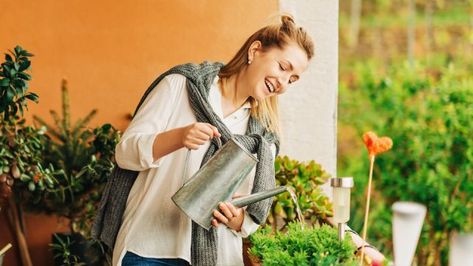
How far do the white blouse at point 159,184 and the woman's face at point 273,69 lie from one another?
5.6 inches

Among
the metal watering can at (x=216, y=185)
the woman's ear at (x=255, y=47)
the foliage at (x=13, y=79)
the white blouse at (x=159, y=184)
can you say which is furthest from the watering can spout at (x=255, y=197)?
the foliage at (x=13, y=79)

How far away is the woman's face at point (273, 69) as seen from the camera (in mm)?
2654

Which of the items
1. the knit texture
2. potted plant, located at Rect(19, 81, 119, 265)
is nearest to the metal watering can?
the knit texture

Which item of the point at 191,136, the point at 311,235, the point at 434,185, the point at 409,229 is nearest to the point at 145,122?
the point at 191,136

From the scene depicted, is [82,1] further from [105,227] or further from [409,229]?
[409,229]

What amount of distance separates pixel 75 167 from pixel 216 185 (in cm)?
135

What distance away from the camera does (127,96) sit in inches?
152

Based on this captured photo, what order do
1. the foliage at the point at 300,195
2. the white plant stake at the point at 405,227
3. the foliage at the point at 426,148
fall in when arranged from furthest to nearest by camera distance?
the foliage at the point at 426,148, the foliage at the point at 300,195, the white plant stake at the point at 405,227

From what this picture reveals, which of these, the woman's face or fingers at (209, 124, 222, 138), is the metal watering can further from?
the woman's face

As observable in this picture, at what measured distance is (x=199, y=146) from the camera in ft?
8.45

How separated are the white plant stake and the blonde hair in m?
1.07

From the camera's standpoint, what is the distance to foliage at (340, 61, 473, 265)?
199 inches

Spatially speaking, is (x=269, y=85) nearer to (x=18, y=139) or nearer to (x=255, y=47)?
(x=255, y=47)

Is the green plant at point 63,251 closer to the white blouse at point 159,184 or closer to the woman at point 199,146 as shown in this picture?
the woman at point 199,146
